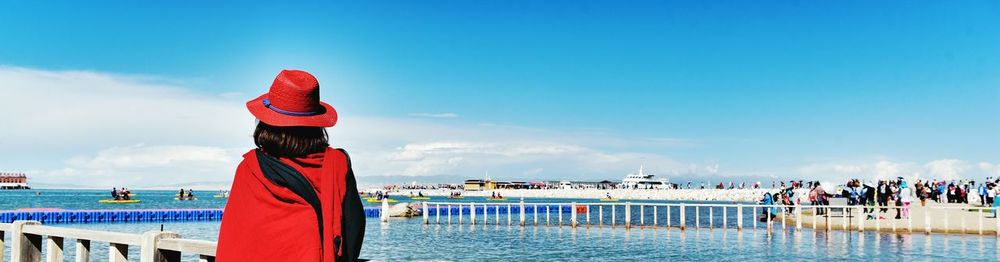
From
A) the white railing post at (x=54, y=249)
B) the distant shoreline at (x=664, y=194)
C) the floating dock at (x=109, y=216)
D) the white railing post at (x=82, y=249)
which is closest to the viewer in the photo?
the white railing post at (x=82, y=249)

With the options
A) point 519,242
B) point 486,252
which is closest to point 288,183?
point 486,252

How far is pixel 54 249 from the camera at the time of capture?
6.71m

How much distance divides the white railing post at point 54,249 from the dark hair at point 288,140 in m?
4.38

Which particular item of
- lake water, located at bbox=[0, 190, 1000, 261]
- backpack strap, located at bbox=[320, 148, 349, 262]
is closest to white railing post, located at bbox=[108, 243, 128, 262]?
backpack strap, located at bbox=[320, 148, 349, 262]

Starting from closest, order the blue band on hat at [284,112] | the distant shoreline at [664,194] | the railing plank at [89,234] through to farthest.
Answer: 1. the blue band on hat at [284,112]
2. the railing plank at [89,234]
3. the distant shoreline at [664,194]

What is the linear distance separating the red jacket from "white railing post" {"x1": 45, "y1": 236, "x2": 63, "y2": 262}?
4334 millimetres

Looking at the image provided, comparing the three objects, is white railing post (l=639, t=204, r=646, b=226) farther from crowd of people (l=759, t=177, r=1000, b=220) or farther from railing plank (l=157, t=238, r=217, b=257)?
railing plank (l=157, t=238, r=217, b=257)

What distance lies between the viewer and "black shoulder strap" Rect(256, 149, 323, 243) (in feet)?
9.66

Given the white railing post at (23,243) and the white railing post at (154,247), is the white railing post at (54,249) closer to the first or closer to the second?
the white railing post at (23,243)

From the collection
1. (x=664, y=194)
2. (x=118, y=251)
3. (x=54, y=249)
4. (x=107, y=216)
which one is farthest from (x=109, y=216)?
(x=664, y=194)

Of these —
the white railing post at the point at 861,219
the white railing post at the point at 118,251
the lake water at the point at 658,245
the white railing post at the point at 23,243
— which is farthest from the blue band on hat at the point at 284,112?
the white railing post at the point at 861,219

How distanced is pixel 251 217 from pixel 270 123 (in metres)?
0.33

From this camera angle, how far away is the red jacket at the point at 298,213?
293 cm

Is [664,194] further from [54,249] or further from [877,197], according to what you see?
[54,249]
